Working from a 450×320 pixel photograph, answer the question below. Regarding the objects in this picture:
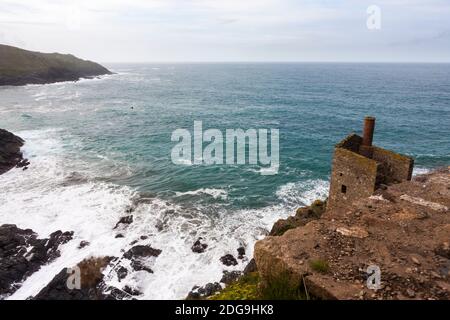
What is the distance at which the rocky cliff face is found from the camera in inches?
260

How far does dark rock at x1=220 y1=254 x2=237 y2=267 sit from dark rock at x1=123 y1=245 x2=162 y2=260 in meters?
4.75

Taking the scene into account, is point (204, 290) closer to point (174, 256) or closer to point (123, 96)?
point (174, 256)

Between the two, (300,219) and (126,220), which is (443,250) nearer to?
(300,219)

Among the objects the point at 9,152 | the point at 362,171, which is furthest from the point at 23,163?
the point at 362,171

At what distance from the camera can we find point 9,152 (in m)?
40.7

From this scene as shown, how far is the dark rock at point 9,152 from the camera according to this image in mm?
38125

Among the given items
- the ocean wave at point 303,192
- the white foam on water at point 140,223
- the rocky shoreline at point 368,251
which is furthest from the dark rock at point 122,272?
the ocean wave at point 303,192

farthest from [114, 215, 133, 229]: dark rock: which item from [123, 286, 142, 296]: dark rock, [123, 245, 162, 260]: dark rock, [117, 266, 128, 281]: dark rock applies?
[123, 286, 142, 296]: dark rock

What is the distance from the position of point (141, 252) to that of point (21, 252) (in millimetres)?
8422

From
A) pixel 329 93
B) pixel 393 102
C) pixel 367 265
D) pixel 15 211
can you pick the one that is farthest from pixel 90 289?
pixel 329 93

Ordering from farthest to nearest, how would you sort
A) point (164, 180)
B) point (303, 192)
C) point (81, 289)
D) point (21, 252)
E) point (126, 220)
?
1. point (164, 180)
2. point (303, 192)
3. point (126, 220)
4. point (21, 252)
5. point (81, 289)

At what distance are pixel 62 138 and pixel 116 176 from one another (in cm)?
2093

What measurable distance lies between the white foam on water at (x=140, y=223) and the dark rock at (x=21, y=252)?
578 mm

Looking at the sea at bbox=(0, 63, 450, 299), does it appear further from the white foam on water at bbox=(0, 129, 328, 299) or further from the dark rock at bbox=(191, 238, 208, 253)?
the dark rock at bbox=(191, 238, 208, 253)
